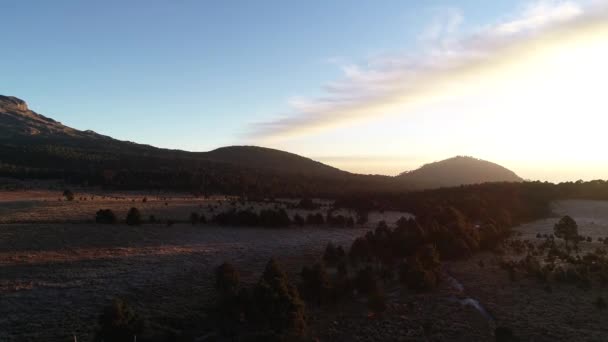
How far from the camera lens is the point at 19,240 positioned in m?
47.5

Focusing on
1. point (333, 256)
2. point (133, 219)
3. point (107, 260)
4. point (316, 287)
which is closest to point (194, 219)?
point (133, 219)

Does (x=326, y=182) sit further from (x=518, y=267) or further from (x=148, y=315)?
(x=148, y=315)

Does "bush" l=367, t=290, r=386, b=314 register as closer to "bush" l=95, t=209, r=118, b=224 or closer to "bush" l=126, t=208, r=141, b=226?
"bush" l=126, t=208, r=141, b=226

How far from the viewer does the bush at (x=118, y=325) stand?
22922mm

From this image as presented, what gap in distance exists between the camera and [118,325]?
23000 millimetres

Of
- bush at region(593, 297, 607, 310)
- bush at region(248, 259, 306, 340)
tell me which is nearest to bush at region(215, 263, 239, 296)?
bush at region(248, 259, 306, 340)

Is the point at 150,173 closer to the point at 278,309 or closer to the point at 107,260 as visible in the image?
the point at 107,260

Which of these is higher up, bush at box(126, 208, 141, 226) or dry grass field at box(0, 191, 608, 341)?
bush at box(126, 208, 141, 226)

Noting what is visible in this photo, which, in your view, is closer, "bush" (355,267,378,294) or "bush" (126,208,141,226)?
"bush" (355,267,378,294)

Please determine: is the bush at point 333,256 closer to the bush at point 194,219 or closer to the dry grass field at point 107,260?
the dry grass field at point 107,260

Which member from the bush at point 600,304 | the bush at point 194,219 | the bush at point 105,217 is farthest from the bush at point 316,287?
the bush at point 105,217

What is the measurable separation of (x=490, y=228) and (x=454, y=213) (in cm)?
715

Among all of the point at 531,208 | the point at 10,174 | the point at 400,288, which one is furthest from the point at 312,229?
the point at 10,174

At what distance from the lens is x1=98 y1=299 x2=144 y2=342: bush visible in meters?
22.9
